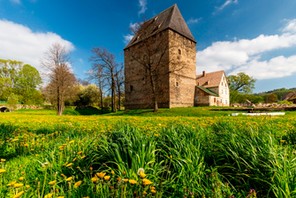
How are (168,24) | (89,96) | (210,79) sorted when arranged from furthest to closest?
(89,96) < (210,79) < (168,24)

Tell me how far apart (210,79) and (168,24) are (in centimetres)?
2055

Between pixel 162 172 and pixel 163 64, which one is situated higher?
pixel 163 64

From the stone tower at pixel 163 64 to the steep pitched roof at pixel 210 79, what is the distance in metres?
11.1

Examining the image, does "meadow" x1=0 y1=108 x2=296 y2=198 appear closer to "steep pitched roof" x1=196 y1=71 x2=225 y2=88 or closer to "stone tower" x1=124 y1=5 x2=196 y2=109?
"stone tower" x1=124 y1=5 x2=196 y2=109

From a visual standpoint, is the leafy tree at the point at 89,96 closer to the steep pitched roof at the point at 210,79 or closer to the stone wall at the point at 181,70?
the stone wall at the point at 181,70

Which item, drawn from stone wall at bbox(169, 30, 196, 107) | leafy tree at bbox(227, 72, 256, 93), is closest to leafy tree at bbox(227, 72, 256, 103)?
leafy tree at bbox(227, 72, 256, 93)

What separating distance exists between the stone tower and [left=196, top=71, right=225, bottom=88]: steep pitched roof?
1113 centimetres

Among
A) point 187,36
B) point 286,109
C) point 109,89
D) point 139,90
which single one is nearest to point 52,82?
point 109,89

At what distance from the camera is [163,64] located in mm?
27359

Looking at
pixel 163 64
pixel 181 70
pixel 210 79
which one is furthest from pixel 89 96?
pixel 210 79

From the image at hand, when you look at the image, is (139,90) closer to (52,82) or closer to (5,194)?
(52,82)

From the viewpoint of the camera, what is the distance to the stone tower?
2675 cm

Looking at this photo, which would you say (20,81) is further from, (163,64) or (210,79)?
(210,79)

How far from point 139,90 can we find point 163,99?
19.9 feet
